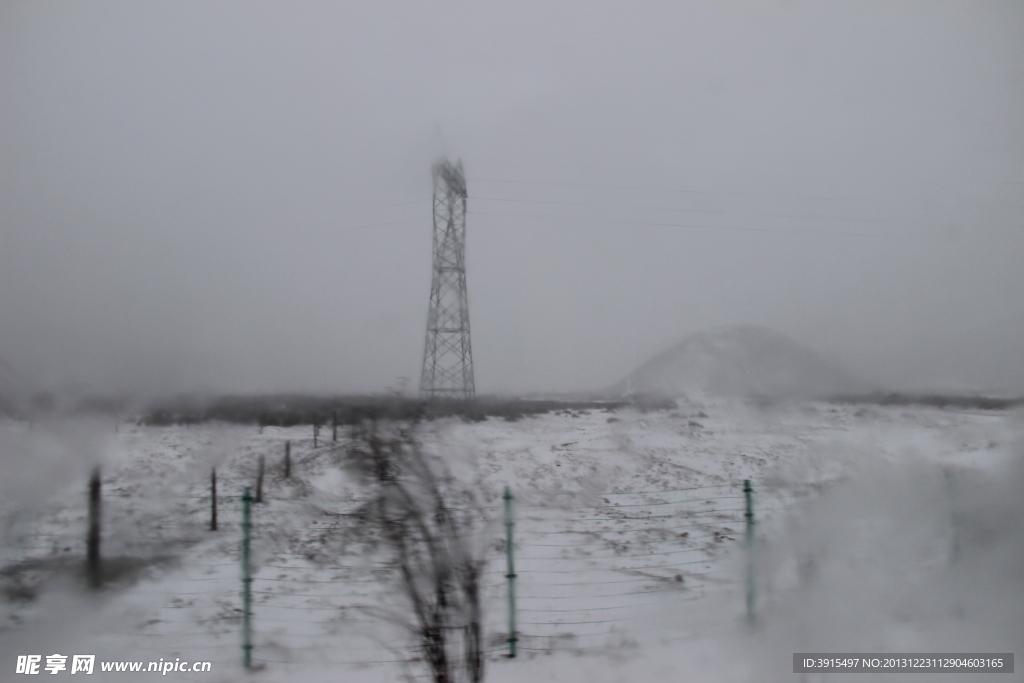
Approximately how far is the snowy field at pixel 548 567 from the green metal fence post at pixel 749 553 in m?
0.04

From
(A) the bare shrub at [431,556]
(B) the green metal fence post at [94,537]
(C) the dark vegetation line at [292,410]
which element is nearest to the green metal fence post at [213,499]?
(C) the dark vegetation line at [292,410]

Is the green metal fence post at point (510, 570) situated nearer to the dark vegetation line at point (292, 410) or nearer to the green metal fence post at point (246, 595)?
the dark vegetation line at point (292, 410)

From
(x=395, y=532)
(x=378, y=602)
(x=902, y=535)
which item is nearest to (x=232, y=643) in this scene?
(x=378, y=602)

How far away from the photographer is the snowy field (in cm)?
415

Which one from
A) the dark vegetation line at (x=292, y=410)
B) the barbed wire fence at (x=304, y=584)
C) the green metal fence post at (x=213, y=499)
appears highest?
the dark vegetation line at (x=292, y=410)

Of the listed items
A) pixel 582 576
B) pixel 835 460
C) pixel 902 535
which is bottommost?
pixel 582 576

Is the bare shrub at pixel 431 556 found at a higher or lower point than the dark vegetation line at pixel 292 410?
→ lower

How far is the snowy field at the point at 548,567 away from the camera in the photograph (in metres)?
4.15

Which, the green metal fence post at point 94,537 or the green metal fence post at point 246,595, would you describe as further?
the green metal fence post at point 94,537

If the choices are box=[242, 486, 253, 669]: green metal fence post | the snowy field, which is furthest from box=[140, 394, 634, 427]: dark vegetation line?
box=[242, 486, 253, 669]: green metal fence post

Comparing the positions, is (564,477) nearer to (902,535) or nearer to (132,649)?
(902,535)

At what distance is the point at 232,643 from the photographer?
14.2 ft

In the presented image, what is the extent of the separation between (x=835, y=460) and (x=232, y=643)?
21.9 ft

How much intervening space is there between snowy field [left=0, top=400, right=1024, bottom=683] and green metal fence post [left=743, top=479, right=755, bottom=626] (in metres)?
0.04
